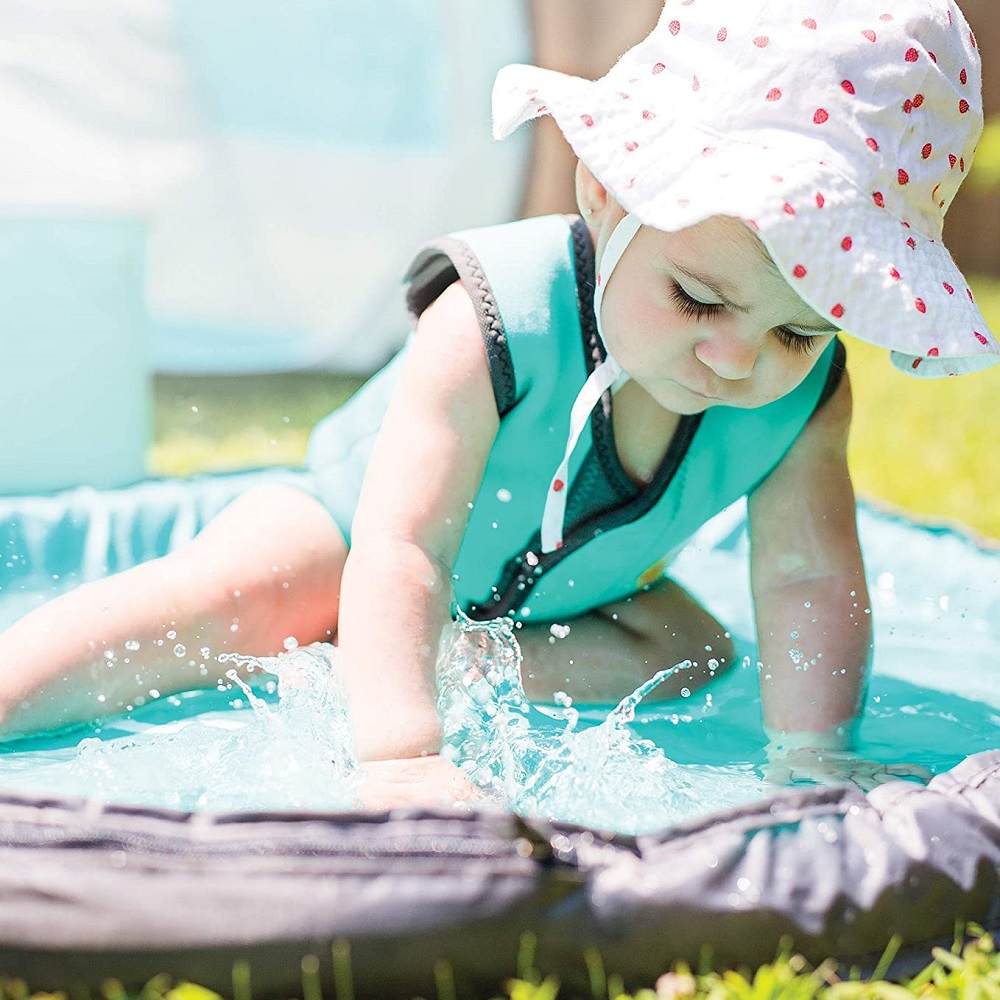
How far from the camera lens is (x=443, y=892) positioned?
1068 millimetres

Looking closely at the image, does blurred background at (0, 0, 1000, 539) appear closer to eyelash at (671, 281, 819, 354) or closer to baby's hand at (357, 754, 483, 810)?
eyelash at (671, 281, 819, 354)

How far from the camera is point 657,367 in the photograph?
5.12ft

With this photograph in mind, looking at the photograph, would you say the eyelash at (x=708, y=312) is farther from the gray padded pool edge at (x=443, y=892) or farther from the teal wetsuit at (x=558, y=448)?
the gray padded pool edge at (x=443, y=892)

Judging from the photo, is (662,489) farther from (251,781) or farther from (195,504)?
(195,504)

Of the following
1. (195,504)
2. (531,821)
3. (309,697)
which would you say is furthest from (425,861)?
(195,504)

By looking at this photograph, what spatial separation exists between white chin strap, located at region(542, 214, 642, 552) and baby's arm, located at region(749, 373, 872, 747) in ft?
0.92

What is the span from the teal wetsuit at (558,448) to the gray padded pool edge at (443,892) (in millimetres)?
682

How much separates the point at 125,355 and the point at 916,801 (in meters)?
2.12

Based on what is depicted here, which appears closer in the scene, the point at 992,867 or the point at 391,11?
the point at 992,867

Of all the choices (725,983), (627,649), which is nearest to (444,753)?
(627,649)

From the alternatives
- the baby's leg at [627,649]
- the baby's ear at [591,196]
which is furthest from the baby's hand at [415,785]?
the baby's ear at [591,196]

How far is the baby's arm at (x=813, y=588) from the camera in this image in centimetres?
177

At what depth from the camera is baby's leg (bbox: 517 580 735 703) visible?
1.88 m

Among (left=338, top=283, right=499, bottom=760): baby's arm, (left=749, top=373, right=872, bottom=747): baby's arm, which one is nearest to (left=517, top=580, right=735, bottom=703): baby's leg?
(left=749, top=373, right=872, bottom=747): baby's arm
